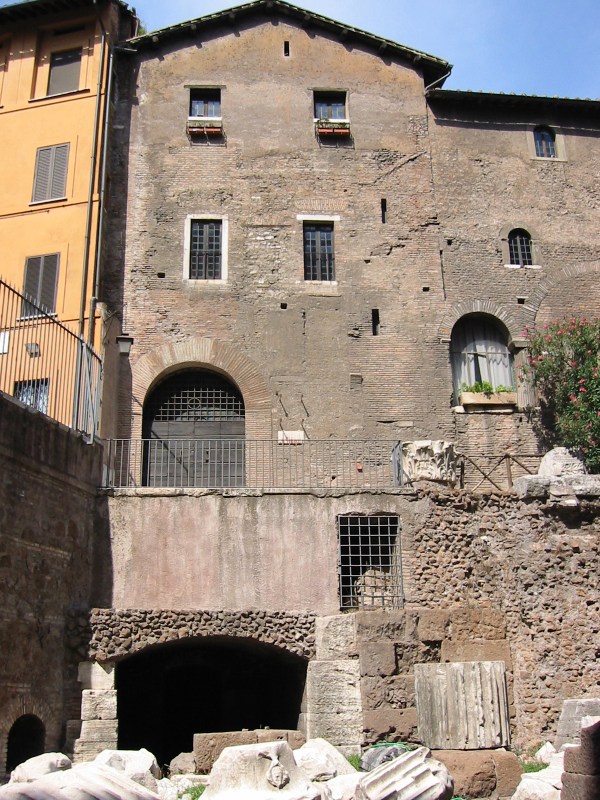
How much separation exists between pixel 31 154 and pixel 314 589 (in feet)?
34.5

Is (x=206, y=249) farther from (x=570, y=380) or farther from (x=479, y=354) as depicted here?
(x=570, y=380)

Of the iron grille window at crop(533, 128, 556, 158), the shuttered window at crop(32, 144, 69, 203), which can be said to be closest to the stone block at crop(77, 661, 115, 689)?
the shuttered window at crop(32, 144, 69, 203)

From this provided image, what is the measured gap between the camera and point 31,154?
1762 centimetres

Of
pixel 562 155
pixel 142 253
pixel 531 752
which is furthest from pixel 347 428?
pixel 562 155

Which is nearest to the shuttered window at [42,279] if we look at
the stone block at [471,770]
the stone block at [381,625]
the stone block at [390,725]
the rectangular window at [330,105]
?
the rectangular window at [330,105]

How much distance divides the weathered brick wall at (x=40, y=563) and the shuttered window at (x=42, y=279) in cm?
453

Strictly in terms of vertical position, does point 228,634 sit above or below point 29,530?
below

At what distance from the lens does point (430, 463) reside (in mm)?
13836

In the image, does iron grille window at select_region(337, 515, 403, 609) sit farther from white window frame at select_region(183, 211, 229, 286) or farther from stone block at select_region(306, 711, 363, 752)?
white window frame at select_region(183, 211, 229, 286)

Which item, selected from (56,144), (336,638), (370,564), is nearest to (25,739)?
(336,638)

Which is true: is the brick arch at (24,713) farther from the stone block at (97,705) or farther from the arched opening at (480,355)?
the arched opening at (480,355)

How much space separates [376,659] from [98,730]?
3.80 metres

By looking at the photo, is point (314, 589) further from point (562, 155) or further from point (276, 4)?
point (276, 4)

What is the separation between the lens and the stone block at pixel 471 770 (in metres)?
10.3
